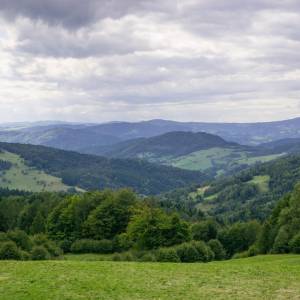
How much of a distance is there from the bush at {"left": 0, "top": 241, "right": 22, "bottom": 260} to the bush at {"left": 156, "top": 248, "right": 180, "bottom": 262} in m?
21.1

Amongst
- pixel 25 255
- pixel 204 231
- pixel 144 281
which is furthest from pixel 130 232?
pixel 144 281

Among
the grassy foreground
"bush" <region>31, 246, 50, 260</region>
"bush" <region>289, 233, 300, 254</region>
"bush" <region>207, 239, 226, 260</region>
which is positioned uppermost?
the grassy foreground

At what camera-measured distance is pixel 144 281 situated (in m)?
35.5

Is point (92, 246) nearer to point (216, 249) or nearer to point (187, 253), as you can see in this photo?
point (187, 253)

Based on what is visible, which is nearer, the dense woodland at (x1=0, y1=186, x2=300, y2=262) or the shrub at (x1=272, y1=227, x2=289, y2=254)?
the shrub at (x1=272, y1=227, x2=289, y2=254)

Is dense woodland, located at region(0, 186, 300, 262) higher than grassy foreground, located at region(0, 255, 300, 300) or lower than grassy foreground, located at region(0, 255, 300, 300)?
lower

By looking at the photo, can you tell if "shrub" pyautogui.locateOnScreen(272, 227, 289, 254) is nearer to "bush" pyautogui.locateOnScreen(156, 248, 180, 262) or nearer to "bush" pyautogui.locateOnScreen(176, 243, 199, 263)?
"bush" pyautogui.locateOnScreen(176, 243, 199, 263)

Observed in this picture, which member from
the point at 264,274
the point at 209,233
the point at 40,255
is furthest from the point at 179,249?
the point at 264,274

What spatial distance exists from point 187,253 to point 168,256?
5729 millimetres

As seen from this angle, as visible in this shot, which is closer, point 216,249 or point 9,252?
point 9,252

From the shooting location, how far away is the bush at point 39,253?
67.4m

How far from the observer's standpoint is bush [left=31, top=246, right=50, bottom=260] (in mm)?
67438

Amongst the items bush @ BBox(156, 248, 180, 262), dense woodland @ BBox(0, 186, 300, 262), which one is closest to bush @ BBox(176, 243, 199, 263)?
dense woodland @ BBox(0, 186, 300, 262)

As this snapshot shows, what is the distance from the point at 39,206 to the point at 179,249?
46761 millimetres
